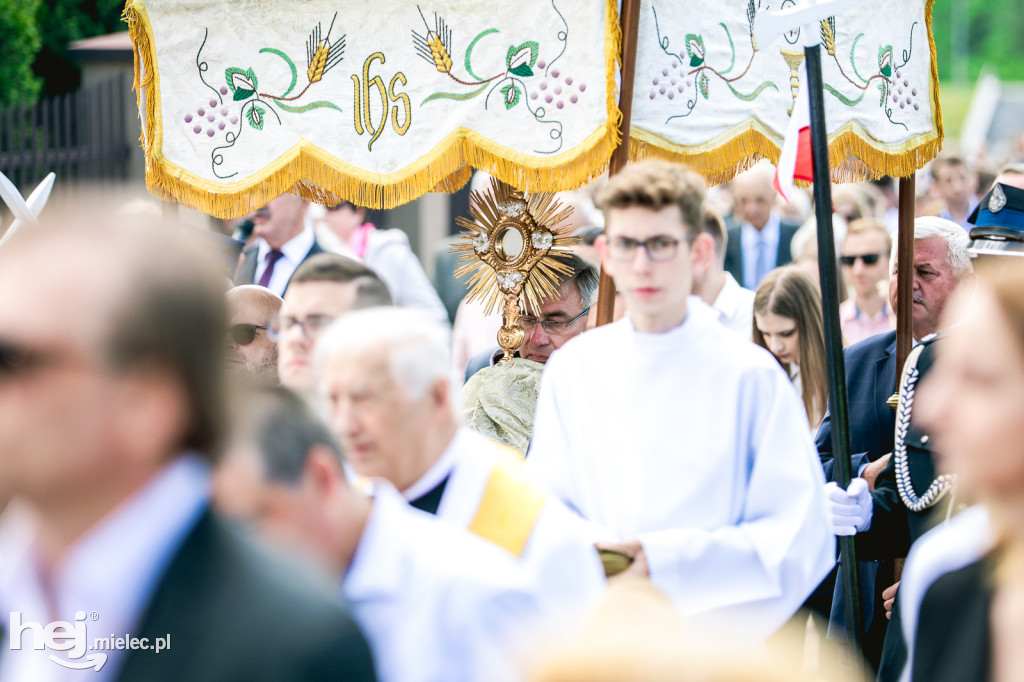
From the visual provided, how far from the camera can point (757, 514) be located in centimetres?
261

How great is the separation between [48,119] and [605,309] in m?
7.48

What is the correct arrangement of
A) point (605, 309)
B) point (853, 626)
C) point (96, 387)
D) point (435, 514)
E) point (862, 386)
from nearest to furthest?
point (96, 387)
point (435, 514)
point (853, 626)
point (605, 309)
point (862, 386)

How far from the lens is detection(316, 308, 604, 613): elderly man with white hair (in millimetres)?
1970

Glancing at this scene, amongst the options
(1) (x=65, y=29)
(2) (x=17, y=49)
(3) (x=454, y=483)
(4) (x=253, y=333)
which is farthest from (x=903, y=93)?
(1) (x=65, y=29)

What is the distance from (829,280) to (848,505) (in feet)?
2.13

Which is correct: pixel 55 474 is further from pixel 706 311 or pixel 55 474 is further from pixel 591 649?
pixel 706 311

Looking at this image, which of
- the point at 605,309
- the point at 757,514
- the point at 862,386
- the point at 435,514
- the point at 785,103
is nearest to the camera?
the point at 435,514

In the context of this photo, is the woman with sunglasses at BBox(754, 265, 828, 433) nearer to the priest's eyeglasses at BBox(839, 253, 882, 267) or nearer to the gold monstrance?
the gold monstrance

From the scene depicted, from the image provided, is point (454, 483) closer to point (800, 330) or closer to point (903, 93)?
point (800, 330)

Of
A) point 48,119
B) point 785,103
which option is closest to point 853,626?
point 785,103

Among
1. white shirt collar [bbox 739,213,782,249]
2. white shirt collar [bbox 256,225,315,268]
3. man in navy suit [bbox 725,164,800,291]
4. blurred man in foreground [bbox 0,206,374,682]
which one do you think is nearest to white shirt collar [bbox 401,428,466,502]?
blurred man in foreground [bbox 0,206,374,682]

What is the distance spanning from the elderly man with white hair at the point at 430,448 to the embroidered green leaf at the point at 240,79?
1.81m

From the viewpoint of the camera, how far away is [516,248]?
13.3 feet

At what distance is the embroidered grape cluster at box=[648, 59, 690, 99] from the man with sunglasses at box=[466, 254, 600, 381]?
0.69 m
